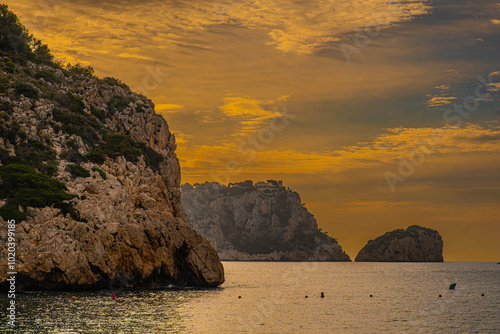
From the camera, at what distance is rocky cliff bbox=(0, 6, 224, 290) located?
7800 cm

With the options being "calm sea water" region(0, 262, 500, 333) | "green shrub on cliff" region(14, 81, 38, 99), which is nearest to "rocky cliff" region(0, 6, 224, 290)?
"green shrub on cliff" region(14, 81, 38, 99)

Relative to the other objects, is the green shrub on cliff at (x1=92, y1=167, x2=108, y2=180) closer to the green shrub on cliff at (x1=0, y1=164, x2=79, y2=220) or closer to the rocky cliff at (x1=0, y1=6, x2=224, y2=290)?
the rocky cliff at (x1=0, y1=6, x2=224, y2=290)

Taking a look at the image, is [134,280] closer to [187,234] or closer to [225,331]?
[187,234]

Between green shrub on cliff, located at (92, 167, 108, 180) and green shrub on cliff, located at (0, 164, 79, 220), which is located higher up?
green shrub on cliff, located at (92, 167, 108, 180)

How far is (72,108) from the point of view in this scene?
371 ft

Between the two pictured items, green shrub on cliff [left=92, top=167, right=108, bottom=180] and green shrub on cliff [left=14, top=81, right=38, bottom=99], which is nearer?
green shrub on cliff [left=92, top=167, right=108, bottom=180]

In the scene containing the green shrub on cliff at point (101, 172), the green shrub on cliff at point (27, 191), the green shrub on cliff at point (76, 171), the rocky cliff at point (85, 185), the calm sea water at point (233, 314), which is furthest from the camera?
the green shrub on cliff at point (101, 172)

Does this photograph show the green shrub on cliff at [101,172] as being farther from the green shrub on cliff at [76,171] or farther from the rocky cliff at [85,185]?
the green shrub on cliff at [76,171]

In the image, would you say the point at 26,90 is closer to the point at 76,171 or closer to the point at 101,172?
the point at 76,171

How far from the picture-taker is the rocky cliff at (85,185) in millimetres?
78000

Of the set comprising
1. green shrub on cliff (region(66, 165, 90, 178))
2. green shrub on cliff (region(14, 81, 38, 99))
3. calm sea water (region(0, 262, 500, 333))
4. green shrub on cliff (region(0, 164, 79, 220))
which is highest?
green shrub on cliff (region(14, 81, 38, 99))

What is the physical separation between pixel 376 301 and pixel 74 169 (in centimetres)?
5703

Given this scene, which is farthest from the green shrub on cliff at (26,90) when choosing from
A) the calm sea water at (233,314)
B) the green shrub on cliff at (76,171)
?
the calm sea water at (233,314)

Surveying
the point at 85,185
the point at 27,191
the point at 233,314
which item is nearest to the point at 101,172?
the point at 85,185
